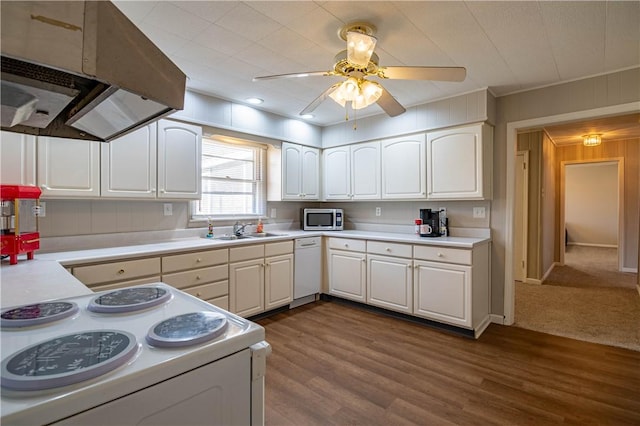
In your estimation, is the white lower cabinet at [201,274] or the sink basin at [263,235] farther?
the sink basin at [263,235]

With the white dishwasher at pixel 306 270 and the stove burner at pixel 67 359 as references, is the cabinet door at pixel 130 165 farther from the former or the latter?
the stove burner at pixel 67 359

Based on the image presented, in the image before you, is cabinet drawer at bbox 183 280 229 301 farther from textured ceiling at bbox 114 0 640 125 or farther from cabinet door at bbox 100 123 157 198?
textured ceiling at bbox 114 0 640 125

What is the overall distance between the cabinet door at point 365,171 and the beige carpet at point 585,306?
2152mm

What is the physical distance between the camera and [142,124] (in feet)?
4.09

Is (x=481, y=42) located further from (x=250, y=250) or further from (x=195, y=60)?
(x=250, y=250)

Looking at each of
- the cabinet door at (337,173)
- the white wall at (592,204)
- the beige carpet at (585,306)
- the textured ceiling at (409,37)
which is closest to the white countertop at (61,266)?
the cabinet door at (337,173)

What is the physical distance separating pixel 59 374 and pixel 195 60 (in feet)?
8.21

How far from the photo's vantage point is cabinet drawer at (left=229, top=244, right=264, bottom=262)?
315 centimetres

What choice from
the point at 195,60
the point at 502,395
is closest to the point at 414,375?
the point at 502,395

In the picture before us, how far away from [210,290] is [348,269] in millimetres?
1627

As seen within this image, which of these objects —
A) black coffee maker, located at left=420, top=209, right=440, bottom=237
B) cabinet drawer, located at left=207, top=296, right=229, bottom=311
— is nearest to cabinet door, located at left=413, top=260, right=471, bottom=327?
black coffee maker, located at left=420, top=209, right=440, bottom=237

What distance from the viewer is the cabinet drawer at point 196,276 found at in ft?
8.81

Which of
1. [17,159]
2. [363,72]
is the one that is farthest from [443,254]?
[17,159]

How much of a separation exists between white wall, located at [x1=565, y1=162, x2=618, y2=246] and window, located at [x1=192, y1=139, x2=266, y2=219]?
28.5 ft
